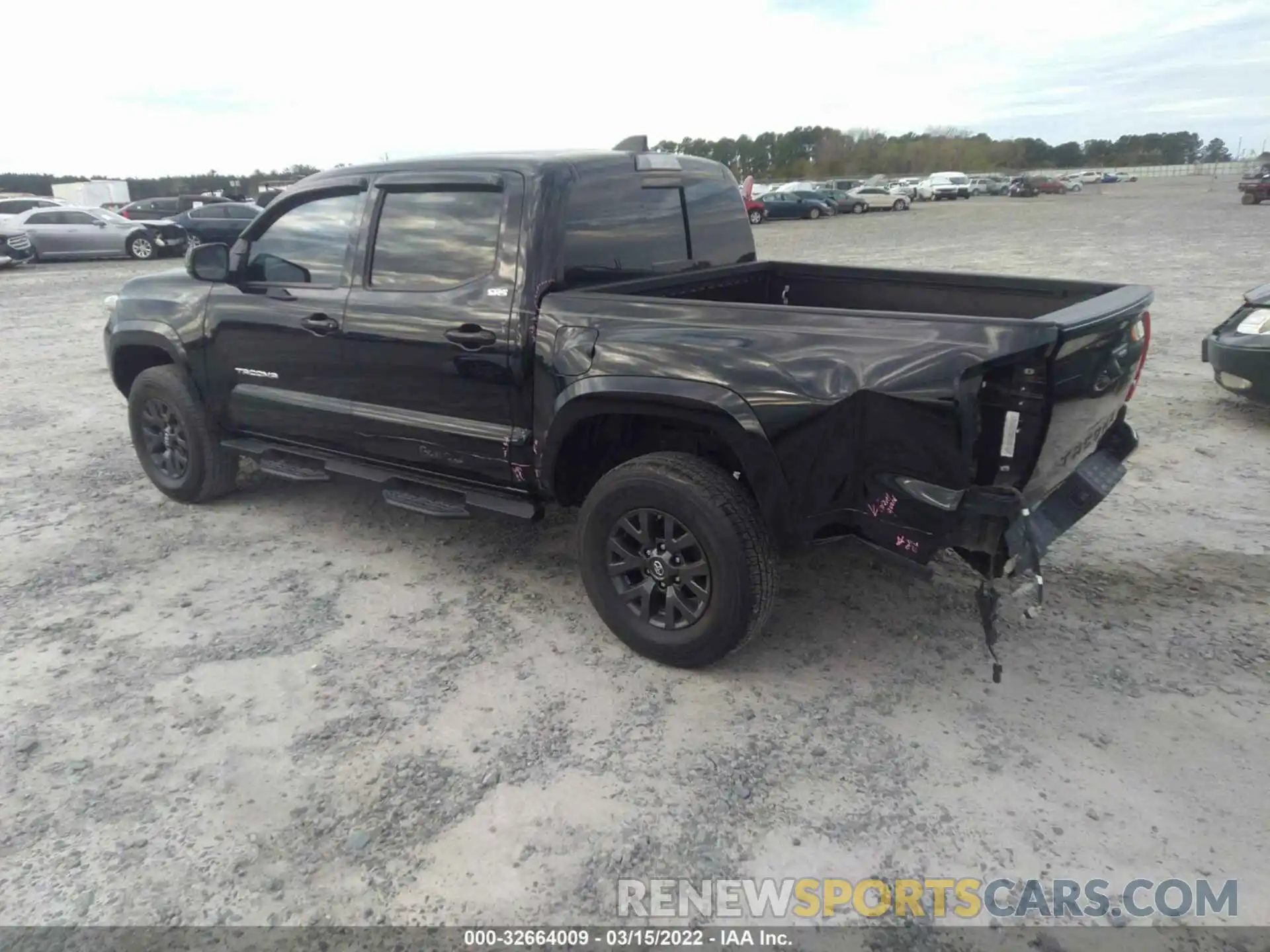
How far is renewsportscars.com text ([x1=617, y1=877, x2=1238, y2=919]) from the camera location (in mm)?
2402

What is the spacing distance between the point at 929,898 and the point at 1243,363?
16.8ft

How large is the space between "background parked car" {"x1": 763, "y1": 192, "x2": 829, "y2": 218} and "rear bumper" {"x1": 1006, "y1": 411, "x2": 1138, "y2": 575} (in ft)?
108

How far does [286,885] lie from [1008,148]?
382ft

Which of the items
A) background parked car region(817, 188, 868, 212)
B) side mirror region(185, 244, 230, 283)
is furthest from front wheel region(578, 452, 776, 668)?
background parked car region(817, 188, 868, 212)

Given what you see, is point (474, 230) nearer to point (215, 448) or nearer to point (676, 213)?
point (676, 213)

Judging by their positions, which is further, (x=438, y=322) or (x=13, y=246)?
(x=13, y=246)

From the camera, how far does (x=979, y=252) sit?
61.1 ft

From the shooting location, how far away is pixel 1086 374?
2.98 m

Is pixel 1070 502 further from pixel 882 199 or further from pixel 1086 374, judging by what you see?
pixel 882 199

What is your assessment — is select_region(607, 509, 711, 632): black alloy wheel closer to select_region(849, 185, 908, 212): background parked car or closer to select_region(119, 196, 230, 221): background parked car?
select_region(119, 196, 230, 221): background parked car

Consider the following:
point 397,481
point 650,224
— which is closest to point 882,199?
point 650,224

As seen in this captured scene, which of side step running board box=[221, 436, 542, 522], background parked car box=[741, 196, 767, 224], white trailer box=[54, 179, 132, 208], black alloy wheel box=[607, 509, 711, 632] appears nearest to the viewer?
black alloy wheel box=[607, 509, 711, 632]

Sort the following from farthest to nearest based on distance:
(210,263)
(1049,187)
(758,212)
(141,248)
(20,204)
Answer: (1049,187)
(758,212)
(20,204)
(141,248)
(210,263)

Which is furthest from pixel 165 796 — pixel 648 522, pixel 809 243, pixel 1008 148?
pixel 1008 148
